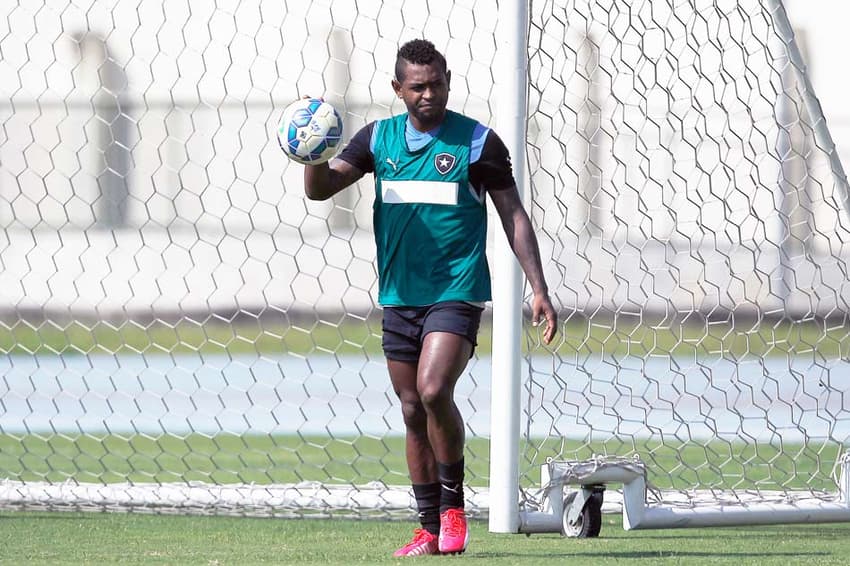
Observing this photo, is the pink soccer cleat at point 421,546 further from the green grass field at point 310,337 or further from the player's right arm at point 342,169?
the green grass field at point 310,337

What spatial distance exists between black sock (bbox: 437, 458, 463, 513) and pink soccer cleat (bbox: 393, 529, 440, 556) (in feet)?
0.33

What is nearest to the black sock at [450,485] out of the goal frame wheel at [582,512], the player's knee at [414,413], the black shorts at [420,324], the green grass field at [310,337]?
the player's knee at [414,413]

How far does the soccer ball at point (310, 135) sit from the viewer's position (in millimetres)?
4609

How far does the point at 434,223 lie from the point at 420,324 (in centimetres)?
33

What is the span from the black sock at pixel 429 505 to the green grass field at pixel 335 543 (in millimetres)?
151

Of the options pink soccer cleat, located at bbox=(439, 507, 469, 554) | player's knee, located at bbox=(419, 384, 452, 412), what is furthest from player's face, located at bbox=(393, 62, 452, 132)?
pink soccer cleat, located at bbox=(439, 507, 469, 554)

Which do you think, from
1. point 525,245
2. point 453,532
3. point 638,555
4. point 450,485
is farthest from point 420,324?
point 638,555

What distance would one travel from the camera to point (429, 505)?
4863 mm

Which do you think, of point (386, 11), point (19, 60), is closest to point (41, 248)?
point (19, 60)

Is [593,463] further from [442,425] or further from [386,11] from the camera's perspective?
[386,11]

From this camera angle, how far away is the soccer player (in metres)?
4.70

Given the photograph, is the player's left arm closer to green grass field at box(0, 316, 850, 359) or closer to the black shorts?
the black shorts

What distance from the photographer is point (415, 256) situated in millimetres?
4770

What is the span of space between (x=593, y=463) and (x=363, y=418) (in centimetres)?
549
